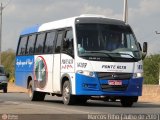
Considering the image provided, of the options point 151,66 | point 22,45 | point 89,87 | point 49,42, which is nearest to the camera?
point 89,87

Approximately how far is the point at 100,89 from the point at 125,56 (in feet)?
4.96

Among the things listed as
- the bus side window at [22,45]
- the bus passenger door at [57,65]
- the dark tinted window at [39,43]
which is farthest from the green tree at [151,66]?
the bus passenger door at [57,65]

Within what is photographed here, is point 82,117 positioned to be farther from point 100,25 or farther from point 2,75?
point 2,75

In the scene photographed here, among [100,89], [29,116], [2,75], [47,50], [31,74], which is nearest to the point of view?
[29,116]

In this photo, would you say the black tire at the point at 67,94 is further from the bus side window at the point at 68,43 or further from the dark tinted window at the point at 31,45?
the dark tinted window at the point at 31,45

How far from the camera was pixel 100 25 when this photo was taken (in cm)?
2302

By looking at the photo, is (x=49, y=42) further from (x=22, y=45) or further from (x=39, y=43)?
(x=22, y=45)

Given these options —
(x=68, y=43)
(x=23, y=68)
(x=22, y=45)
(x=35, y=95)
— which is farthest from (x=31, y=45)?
(x=68, y=43)

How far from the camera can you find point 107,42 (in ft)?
74.2

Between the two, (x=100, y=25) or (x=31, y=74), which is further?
(x=31, y=74)

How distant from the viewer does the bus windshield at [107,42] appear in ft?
72.8

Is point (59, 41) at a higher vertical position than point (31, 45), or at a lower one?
lower

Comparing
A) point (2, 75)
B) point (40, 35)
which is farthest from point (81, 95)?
point (2, 75)

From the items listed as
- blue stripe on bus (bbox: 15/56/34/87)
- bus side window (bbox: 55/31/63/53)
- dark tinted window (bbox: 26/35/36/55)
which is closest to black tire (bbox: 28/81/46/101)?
blue stripe on bus (bbox: 15/56/34/87)
